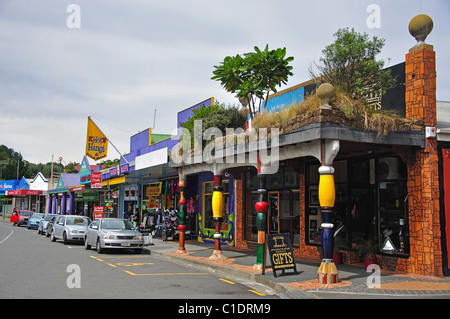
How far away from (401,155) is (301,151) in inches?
111

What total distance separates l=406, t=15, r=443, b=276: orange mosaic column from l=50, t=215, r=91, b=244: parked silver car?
16.3m

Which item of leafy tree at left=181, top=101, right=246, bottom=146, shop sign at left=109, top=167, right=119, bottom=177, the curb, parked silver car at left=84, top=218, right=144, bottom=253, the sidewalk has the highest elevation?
leafy tree at left=181, top=101, right=246, bottom=146

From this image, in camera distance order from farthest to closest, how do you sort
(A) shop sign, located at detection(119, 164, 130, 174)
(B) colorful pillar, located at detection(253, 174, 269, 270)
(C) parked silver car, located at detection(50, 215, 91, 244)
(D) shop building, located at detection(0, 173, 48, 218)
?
(D) shop building, located at detection(0, 173, 48, 218)
(A) shop sign, located at detection(119, 164, 130, 174)
(C) parked silver car, located at detection(50, 215, 91, 244)
(B) colorful pillar, located at detection(253, 174, 269, 270)

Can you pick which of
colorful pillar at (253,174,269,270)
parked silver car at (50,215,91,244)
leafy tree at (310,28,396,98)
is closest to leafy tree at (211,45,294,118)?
leafy tree at (310,28,396,98)

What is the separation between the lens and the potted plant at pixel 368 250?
464 inches

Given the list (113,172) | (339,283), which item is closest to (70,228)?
(113,172)

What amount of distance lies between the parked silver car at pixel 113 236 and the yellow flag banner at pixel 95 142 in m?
11.0

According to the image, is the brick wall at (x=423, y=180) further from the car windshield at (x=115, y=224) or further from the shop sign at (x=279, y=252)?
the car windshield at (x=115, y=224)

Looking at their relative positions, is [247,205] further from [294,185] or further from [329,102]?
[329,102]

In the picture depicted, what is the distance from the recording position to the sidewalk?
8.79 meters

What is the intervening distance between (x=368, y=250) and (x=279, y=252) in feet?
9.19

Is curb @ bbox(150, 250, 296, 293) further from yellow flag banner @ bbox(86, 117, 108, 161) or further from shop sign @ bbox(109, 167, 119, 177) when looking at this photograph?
yellow flag banner @ bbox(86, 117, 108, 161)

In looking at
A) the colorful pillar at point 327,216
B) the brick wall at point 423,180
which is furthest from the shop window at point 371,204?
the colorful pillar at point 327,216

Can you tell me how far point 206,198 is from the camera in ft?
72.5
